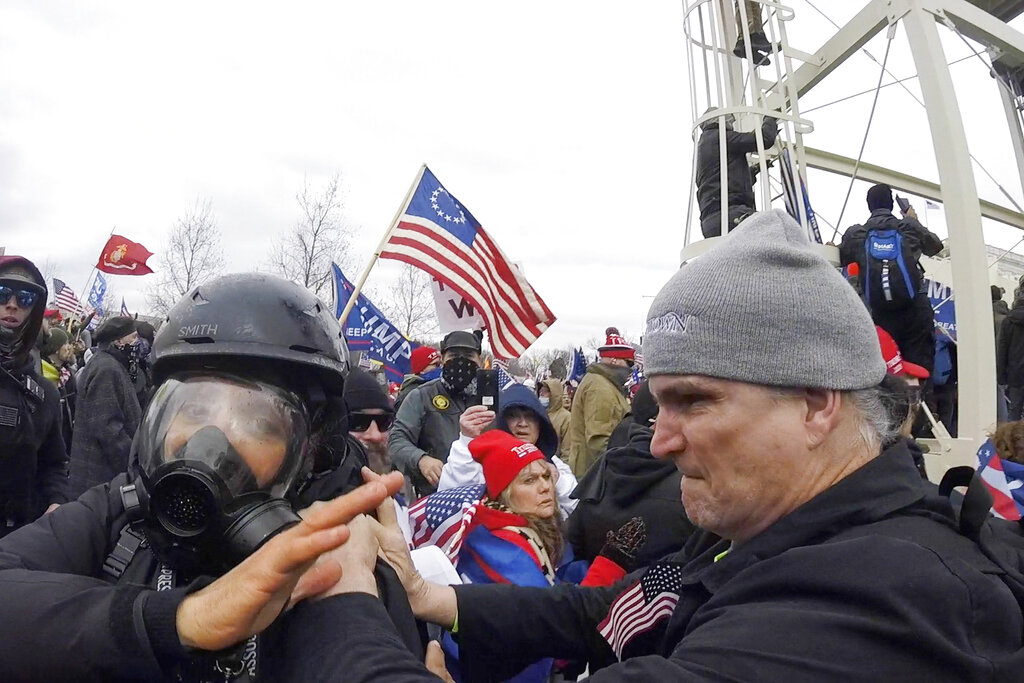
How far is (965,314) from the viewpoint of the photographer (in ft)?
17.3

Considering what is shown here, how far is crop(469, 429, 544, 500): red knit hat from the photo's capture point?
3604mm

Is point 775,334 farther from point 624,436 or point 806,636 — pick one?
point 624,436

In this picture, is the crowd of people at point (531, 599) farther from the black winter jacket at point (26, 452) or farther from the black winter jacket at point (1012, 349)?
the black winter jacket at point (1012, 349)

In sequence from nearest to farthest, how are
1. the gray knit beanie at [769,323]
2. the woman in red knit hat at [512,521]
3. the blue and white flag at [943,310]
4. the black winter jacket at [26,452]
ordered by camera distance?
the gray knit beanie at [769,323]
the woman in red knit hat at [512,521]
the black winter jacket at [26,452]
the blue and white flag at [943,310]

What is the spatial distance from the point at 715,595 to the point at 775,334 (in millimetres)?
485

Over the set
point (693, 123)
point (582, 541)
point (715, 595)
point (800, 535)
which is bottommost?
point (582, 541)

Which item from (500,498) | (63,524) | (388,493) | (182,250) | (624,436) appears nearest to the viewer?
(388,493)

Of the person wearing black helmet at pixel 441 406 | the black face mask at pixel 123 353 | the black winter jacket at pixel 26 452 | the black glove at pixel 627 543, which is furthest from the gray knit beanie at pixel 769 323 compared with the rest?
the black face mask at pixel 123 353

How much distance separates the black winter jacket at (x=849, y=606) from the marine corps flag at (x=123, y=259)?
504 inches

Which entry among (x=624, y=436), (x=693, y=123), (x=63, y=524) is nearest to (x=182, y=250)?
(x=693, y=123)

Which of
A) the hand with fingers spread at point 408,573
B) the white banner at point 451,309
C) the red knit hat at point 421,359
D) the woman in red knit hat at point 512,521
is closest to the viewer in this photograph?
the hand with fingers spread at point 408,573

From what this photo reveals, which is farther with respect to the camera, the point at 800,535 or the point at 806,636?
the point at 800,535

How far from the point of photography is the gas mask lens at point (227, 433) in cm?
143

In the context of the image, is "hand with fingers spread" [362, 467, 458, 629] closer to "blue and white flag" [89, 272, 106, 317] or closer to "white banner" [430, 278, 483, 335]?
"white banner" [430, 278, 483, 335]
